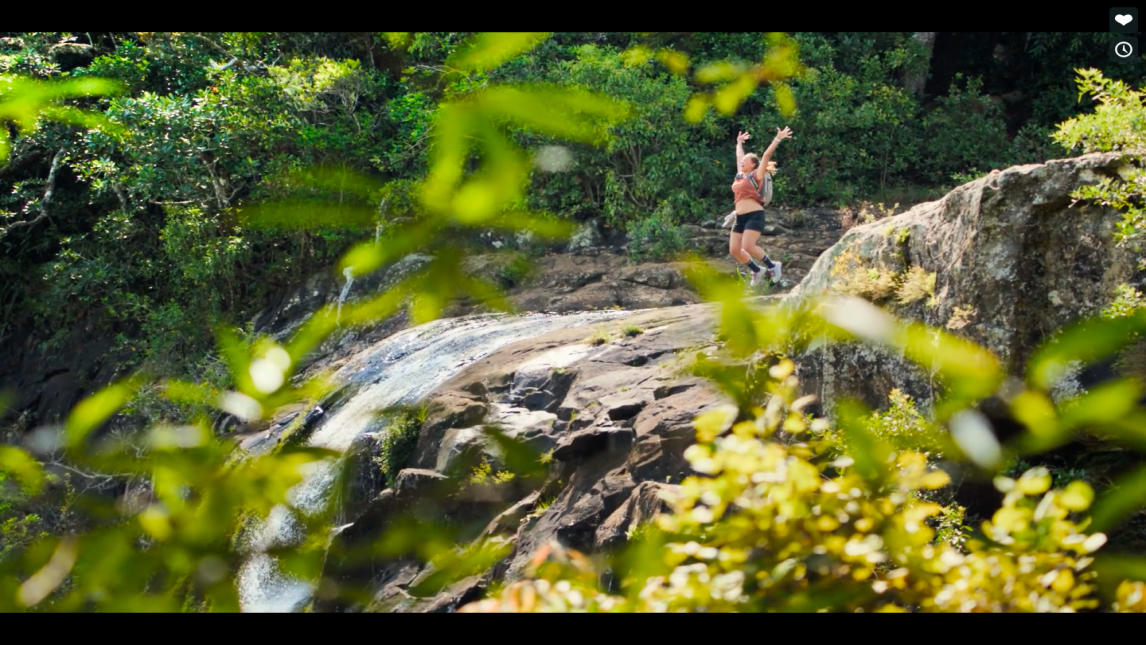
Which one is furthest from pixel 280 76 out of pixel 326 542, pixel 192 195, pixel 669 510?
pixel 192 195

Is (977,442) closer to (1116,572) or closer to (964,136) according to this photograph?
(1116,572)

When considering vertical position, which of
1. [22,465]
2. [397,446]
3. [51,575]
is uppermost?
[22,465]

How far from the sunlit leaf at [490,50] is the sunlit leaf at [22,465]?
69cm

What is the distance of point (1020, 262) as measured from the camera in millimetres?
4633

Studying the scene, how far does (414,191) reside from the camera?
4.02ft

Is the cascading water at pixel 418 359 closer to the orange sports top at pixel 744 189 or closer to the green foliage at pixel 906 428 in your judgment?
the orange sports top at pixel 744 189

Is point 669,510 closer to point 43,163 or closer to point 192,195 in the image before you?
point 192,195

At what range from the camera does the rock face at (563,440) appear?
626cm

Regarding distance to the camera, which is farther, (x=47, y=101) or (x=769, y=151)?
(x=769, y=151)

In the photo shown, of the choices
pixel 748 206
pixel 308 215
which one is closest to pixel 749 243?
pixel 748 206

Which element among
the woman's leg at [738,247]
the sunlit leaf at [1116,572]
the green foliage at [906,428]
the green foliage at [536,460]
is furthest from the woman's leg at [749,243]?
the sunlit leaf at [1116,572]

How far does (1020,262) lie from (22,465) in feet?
14.2

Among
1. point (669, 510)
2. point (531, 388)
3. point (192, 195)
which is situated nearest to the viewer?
point (669, 510)
